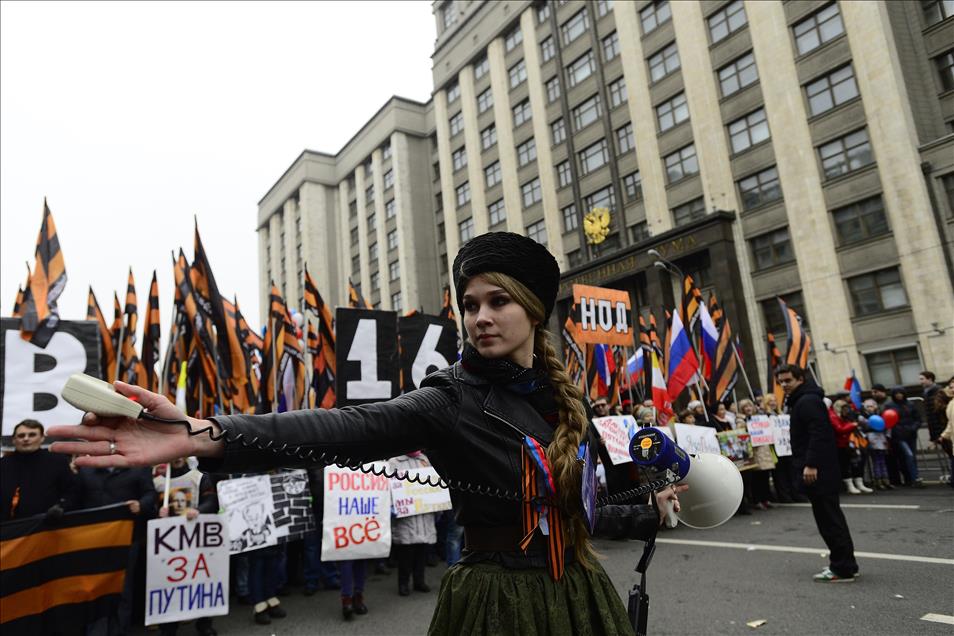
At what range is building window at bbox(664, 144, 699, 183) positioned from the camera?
3016 cm

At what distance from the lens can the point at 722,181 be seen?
28609 mm

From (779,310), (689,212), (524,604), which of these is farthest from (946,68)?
(524,604)

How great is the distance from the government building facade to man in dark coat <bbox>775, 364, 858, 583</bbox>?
62.2 feet

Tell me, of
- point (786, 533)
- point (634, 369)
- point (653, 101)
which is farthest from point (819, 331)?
point (786, 533)

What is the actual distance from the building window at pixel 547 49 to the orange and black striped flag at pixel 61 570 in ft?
125

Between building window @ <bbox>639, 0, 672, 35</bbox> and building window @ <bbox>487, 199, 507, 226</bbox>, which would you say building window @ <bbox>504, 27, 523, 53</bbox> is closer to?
building window @ <bbox>639, 0, 672, 35</bbox>

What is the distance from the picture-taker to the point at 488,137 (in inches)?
1700

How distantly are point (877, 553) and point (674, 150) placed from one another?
89.3 ft

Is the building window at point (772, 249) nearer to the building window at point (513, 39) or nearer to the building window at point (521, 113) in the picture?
the building window at point (521, 113)

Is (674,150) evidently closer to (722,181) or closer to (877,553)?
(722,181)

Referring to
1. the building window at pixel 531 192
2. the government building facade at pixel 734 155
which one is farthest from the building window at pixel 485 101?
the building window at pixel 531 192

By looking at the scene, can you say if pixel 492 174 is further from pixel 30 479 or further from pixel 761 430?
pixel 30 479

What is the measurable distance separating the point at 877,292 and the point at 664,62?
52.1 ft

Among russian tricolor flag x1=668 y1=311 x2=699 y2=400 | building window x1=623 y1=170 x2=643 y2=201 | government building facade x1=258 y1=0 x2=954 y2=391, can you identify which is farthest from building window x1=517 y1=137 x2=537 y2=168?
russian tricolor flag x1=668 y1=311 x2=699 y2=400
